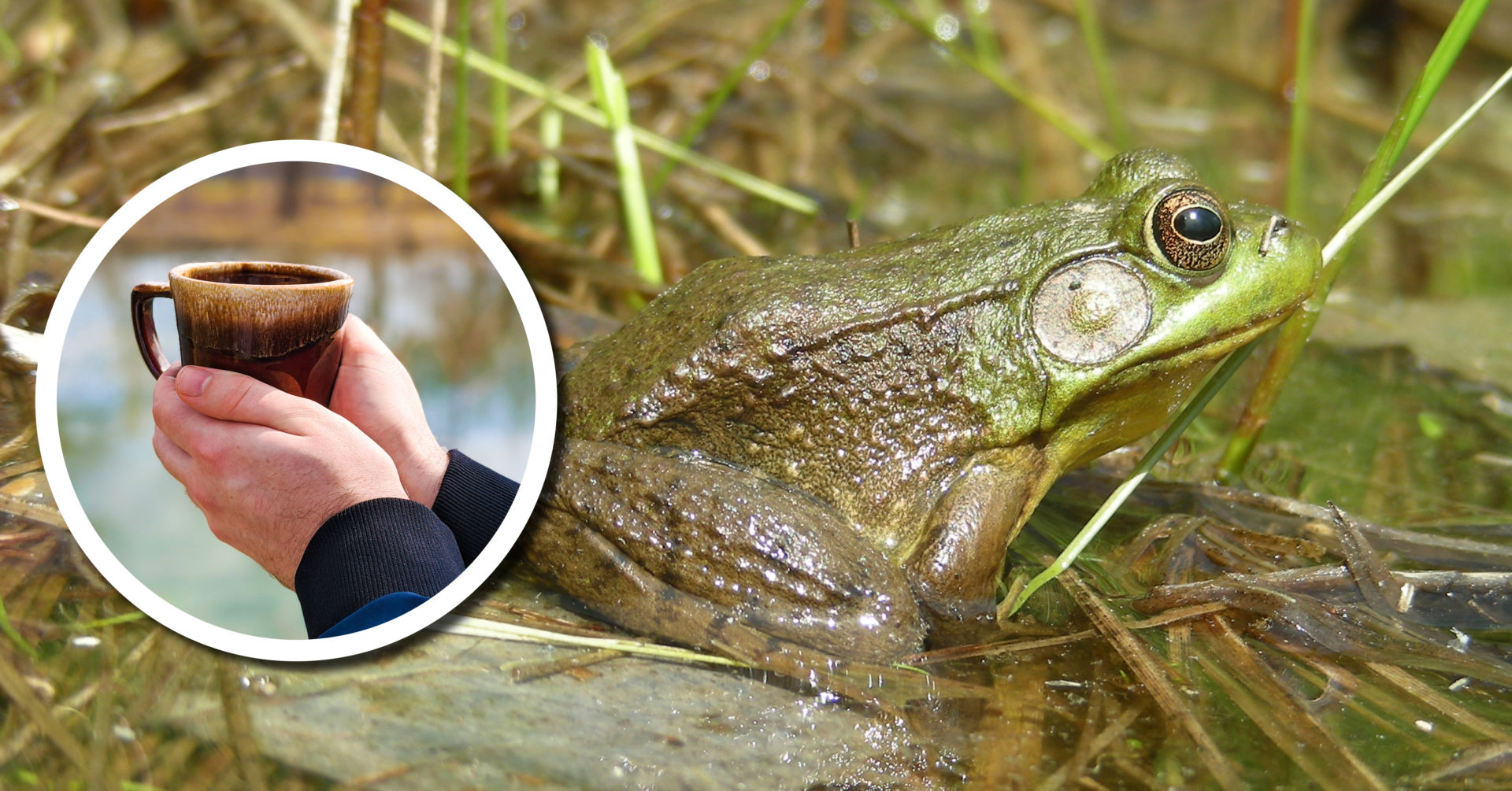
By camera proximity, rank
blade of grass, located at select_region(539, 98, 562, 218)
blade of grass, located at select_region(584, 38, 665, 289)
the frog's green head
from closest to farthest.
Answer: the frog's green head → blade of grass, located at select_region(584, 38, 665, 289) → blade of grass, located at select_region(539, 98, 562, 218)

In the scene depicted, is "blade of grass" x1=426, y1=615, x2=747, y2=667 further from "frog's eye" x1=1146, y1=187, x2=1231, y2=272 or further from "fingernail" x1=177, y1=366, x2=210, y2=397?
"frog's eye" x1=1146, y1=187, x2=1231, y2=272

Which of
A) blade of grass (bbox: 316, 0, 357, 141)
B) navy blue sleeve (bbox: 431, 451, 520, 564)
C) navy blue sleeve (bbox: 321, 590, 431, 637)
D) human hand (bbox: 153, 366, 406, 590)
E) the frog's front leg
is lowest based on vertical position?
navy blue sleeve (bbox: 321, 590, 431, 637)

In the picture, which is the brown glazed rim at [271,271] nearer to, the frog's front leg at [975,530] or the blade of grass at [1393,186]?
the frog's front leg at [975,530]

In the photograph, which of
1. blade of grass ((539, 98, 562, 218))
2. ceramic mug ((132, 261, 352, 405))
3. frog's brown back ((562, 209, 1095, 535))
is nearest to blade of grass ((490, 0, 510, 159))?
blade of grass ((539, 98, 562, 218))

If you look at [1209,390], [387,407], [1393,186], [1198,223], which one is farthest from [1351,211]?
[387,407]

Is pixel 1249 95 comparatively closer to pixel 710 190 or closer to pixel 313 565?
pixel 710 190

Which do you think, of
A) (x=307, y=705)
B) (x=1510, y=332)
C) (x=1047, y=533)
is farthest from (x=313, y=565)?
(x=1510, y=332)
